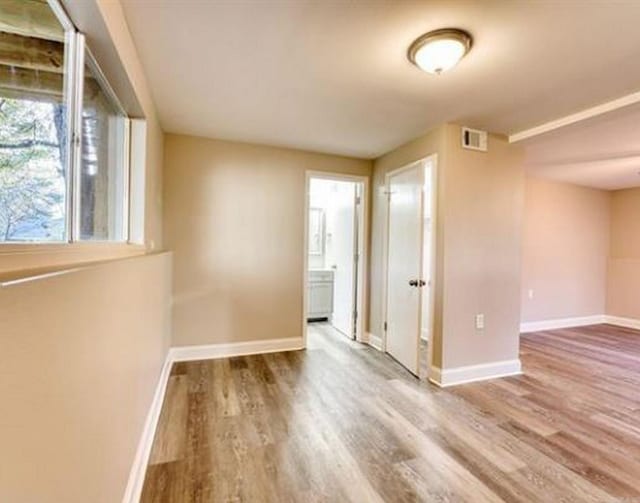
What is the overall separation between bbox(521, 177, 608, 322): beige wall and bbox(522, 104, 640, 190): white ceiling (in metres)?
0.31

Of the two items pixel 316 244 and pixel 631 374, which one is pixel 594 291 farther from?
pixel 316 244

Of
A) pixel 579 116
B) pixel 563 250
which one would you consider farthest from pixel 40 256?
pixel 563 250

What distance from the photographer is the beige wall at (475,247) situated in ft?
9.68

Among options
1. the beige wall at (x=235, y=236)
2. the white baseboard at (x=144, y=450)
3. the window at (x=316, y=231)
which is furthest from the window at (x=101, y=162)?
the window at (x=316, y=231)

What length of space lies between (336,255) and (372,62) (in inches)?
123

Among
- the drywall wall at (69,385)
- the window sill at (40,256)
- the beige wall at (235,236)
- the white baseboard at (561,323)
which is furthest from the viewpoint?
the white baseboard at (561,323)

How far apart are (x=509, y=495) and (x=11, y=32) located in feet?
8.71

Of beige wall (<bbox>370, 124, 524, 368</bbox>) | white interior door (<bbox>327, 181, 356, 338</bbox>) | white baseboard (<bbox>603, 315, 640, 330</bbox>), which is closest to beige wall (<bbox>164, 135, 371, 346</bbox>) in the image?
white interior door (<bbox>327, 181, 356, 338</bbox>)

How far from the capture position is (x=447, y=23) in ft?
5.28

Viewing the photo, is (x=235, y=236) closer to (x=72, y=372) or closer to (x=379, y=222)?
(x=379, y=222)

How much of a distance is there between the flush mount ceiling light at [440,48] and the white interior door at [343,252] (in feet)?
8.13

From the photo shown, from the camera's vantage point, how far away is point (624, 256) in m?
5.54

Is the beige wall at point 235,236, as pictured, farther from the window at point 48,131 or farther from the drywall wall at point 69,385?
the drywall wall at point 69,385

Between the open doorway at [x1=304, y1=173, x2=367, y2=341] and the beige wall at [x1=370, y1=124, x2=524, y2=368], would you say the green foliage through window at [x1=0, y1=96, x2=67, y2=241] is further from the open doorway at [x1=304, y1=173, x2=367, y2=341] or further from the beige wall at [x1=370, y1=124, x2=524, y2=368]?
the open doorway at [x1=304, y1=173, x2=367, y2=341]
